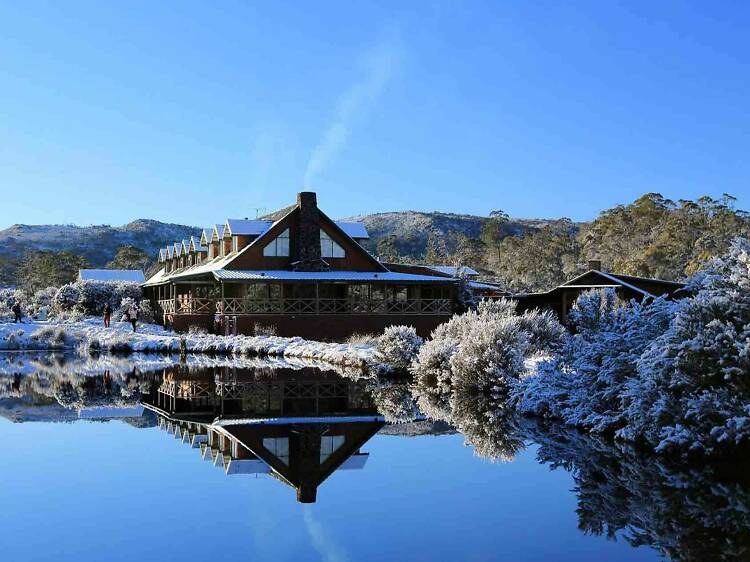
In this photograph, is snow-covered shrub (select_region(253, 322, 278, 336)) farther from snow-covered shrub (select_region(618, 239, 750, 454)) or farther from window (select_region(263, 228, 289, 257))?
snow-covered shrub (select_region(618, 239, 750, 454))

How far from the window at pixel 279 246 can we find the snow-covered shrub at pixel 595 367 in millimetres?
29666

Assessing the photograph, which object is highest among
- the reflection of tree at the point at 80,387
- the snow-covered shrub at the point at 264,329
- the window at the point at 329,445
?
the snow-covered shrub at the point at 264,329

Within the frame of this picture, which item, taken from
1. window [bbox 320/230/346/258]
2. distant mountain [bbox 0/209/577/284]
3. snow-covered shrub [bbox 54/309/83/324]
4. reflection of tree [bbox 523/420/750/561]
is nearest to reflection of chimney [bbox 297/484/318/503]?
reflection of tree [bbox 523/420/750/561]

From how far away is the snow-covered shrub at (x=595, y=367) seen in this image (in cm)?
1395

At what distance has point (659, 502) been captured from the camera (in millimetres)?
9445

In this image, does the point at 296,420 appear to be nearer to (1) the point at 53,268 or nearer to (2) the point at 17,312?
(2) the point at 17,312

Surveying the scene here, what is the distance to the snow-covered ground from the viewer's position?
34.8 meters

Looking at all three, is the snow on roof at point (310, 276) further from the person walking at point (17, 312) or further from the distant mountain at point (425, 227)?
the distant mountain at point (425, 227)

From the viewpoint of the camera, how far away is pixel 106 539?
8117 mm

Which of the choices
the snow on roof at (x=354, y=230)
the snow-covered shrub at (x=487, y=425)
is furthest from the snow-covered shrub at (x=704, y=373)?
the snow on roof at (x=354, y=230)

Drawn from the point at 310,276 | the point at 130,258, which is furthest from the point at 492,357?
the point at 130,258

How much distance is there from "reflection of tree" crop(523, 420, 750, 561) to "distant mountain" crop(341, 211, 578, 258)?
14837cm

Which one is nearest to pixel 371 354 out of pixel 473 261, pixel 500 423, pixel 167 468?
pixel 500 423

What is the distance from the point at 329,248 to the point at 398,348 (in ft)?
72.9
